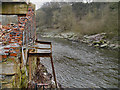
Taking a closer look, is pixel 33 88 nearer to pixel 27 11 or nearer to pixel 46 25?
pixel 27 11

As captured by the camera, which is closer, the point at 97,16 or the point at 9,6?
the point at 9,6

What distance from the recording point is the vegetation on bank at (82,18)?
19.3 metres

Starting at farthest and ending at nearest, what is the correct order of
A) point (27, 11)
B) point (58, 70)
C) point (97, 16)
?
point (97, 16), point (58, 70), point (27, 11)

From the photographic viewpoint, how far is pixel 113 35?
717 inches

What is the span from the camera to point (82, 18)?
27094mm

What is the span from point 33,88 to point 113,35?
17.4 metres

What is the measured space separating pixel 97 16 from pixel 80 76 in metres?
18.9

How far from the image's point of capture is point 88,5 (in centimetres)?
2881

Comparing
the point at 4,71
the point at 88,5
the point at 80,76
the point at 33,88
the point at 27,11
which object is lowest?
the point at 80,76

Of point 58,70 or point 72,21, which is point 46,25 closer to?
point 72,21

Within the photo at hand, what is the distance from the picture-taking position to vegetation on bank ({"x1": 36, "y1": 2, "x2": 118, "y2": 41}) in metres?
19.3

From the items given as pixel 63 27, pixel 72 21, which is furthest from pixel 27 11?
pixel 63 27

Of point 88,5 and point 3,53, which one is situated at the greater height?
point 88,5

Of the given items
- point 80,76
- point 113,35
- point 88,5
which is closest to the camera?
point 80,76
